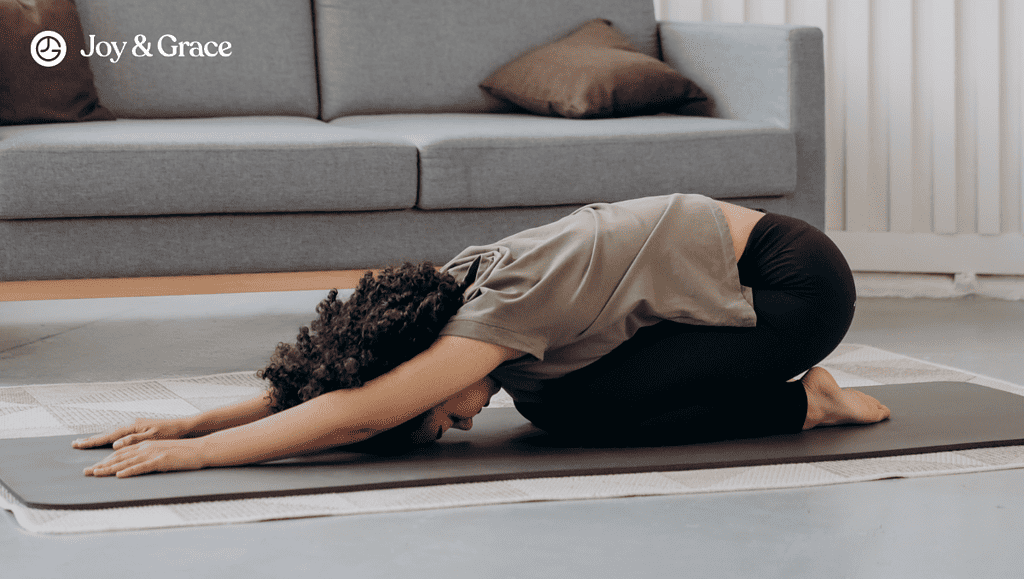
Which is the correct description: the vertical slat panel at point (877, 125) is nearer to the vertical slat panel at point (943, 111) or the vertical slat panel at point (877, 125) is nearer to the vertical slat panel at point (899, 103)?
the vertical slat panel at point (899, 103)

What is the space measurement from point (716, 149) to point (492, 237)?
54cm

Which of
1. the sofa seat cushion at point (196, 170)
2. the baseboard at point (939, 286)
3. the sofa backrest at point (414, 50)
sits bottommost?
the baseboard at point (939, 286)

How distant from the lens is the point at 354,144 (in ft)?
7.20

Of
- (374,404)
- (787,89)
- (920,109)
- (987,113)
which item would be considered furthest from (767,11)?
(374,404)

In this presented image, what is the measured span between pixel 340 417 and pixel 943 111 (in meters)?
2.43

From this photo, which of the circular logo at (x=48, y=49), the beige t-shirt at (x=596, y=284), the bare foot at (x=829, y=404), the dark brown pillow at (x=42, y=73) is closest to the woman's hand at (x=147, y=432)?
the beige t-shirt at (x=596, y=284)

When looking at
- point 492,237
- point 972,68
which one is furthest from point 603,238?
point 972,68

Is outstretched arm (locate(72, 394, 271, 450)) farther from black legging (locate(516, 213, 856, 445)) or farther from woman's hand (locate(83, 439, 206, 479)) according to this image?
black legging (locate(516, 213, 856, 445))

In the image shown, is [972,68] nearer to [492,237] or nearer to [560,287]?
[492,237]

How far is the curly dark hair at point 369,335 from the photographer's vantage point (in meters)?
Answer: 1.33

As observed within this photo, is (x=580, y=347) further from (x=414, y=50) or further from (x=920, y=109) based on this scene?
(x=920, y=109)

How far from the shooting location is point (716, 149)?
238cm

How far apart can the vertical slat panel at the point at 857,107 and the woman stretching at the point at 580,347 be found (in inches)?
68.1

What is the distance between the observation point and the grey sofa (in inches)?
81.9
